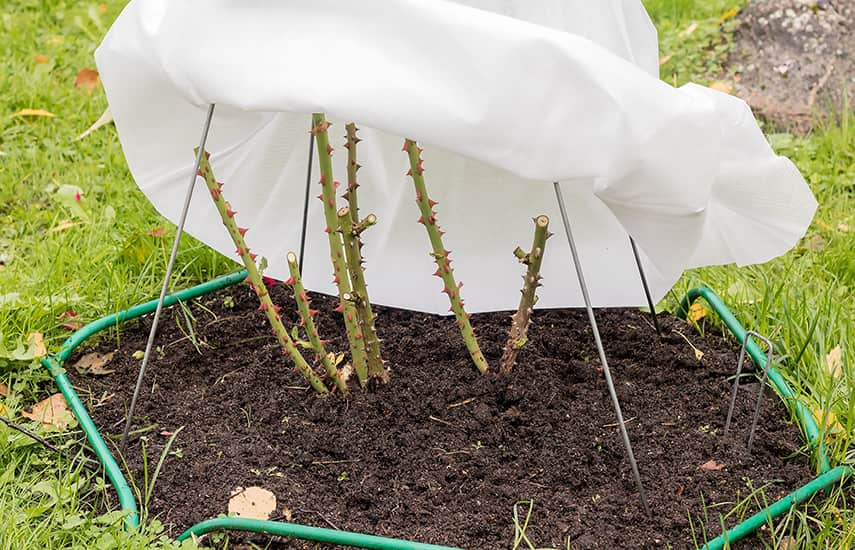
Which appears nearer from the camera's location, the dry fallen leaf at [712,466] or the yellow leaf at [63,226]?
the dry fallen leaf at [712,466]

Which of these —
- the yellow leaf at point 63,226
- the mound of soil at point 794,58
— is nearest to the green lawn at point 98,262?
the yellow leaf at point 63,226

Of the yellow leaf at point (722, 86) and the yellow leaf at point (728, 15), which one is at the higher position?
the yellow leaf at point (728, 15)

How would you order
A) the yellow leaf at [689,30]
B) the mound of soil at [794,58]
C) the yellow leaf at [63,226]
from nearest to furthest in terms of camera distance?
the yellow leaf at [63,226] → the mound of soil at [794,58] → the yellow leaf at [689,30]

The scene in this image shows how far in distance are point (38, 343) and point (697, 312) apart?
167cm

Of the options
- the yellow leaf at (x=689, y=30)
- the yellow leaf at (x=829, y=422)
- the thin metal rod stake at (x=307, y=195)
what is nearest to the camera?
the yellow leaf at (x=829, y=422)

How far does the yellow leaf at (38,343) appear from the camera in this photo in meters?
2.43

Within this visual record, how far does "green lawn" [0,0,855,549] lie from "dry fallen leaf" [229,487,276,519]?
153 millimetres

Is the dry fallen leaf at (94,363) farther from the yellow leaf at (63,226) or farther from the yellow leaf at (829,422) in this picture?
the yellow leaf at (829,422)

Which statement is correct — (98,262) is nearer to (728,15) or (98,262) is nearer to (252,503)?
(252,503)

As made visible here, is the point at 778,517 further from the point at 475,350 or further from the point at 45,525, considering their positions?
the point at 45,525

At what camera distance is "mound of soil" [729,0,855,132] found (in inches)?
148

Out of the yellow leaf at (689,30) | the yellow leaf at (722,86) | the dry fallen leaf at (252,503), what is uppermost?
the yellow leaf at (689,30)

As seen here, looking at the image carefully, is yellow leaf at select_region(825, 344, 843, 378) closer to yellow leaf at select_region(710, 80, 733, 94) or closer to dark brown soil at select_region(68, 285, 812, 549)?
dark brown soil at select_region(68, 285, 812, 549)

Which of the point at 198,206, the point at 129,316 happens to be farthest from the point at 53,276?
the point at 198,206
